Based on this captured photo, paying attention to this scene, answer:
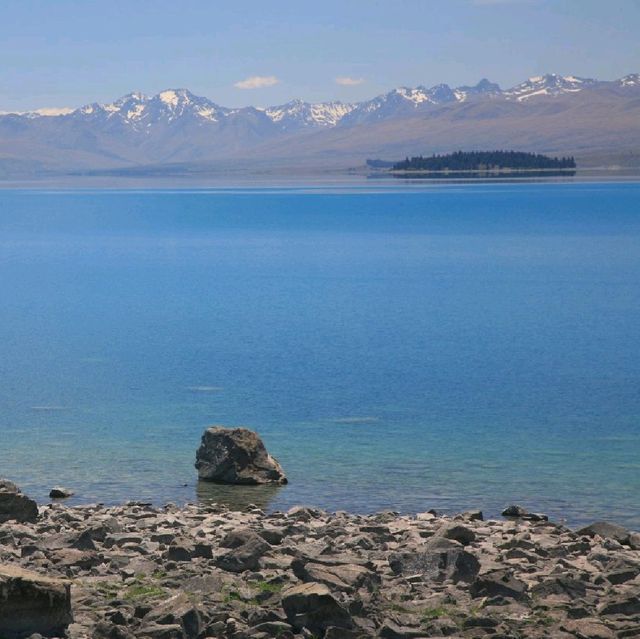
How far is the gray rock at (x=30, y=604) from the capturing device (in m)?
11.2

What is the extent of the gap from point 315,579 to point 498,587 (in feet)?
6.06

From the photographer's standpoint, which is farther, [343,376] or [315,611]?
[343,376]

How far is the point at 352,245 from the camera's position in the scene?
9594 cm

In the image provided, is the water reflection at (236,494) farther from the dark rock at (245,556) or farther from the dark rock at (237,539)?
the dark rock at (245,556)

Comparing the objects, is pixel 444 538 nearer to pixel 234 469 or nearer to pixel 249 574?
pixel 249 574

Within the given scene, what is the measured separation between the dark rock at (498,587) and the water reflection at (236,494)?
7278mm

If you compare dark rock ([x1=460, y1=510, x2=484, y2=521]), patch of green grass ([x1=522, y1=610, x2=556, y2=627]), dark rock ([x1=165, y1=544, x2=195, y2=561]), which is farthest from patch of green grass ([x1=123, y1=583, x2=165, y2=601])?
dark rock ([x1=460, y1=510, x2=484, y2=521])

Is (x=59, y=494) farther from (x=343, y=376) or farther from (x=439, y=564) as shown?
(x=343, y=376)

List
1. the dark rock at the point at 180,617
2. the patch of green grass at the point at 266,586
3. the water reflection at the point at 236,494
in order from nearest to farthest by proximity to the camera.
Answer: the dark rock at the point at 180,617, the patch of green grass at the point at 266,586, the water reflection at the point at 236,494

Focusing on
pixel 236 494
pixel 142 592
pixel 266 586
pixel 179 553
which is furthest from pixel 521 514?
pixel 142 592

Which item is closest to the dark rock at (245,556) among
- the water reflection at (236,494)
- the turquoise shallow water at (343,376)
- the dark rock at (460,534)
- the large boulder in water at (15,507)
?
the dark rock at (460,534)

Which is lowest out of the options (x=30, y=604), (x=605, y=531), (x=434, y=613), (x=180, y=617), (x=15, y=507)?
(x=605, y=531)

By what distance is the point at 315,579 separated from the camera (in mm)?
12961

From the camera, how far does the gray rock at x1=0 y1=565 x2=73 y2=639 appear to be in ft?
36.8
